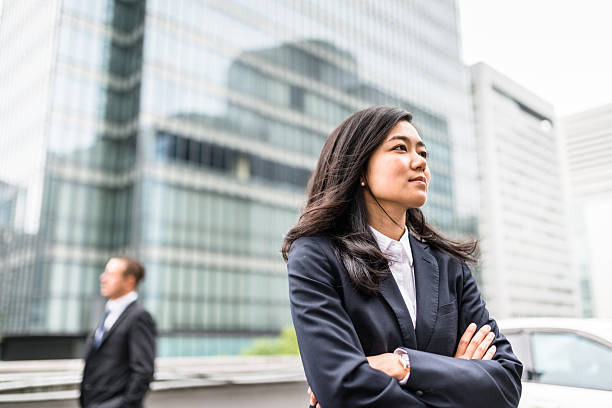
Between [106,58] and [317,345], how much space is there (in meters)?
37.6

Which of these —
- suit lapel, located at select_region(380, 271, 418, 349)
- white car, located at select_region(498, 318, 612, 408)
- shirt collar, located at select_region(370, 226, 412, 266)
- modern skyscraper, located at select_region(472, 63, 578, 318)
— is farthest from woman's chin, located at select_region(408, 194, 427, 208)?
modern skyscraper, located at select_region(472, 63, 578, 318)

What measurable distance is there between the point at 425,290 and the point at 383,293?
Result: 0.17 metres

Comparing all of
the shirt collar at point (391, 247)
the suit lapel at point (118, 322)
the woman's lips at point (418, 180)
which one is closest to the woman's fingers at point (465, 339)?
the shirt collar at point (391, 247)

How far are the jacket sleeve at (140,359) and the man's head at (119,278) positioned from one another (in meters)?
0.33

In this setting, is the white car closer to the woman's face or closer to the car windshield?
the car windshield

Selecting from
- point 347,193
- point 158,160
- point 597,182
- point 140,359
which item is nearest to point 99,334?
point 140,359

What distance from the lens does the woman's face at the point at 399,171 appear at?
1.70m

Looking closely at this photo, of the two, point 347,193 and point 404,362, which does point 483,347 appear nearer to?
point 404,362

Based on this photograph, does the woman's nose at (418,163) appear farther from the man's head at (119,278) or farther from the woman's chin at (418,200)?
the man's head at (119,278)

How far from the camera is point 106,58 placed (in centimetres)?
3497

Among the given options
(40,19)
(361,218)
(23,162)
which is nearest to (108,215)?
(23,162)

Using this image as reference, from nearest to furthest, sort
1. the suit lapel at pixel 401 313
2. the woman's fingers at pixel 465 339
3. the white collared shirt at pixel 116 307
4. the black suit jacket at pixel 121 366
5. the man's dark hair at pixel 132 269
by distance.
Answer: the suit lapel at pixel 401 313
the woman's fingers at pixel 465 339
the black suit jacket at pixel 121 366
the white collared shirt at pixel 116 307
the man's dark hair at pixel 132 269

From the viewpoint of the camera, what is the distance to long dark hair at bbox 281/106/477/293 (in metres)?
1.64

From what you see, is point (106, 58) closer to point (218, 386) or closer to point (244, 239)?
point (244, 239)
